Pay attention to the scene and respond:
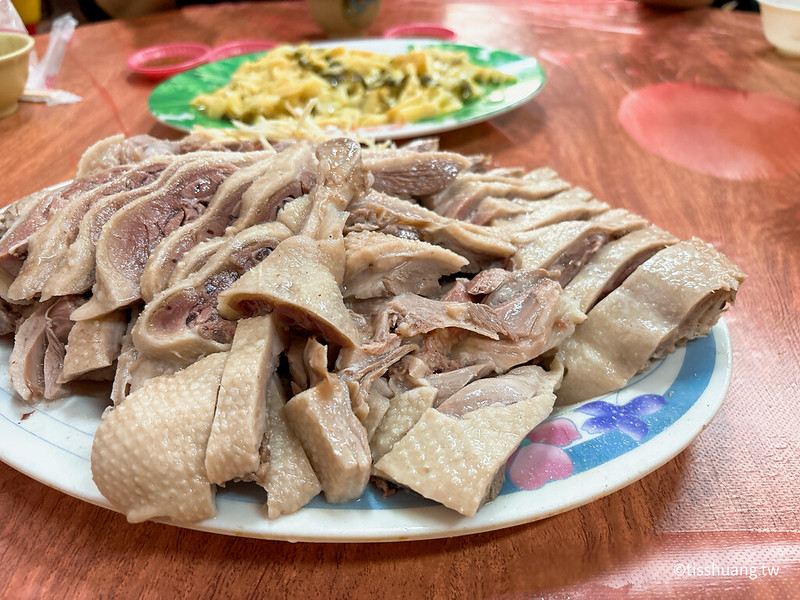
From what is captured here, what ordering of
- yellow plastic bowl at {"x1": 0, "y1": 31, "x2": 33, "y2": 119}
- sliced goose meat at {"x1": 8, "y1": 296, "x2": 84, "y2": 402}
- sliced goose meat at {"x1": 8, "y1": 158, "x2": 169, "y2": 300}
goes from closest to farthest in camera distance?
sliced goose meat at {"x1": 8, "y1": 296, "x2": 84, "y2": 402}
sliced goose meat at {"x1": 8, "y1": 158, "x2": 169, "y2": 300}
yellow plastic bowl at {"x1": 0, "y1": 31, "x2": 33, "y2": 119}

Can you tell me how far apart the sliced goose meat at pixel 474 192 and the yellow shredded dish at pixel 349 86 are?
131 centimetres

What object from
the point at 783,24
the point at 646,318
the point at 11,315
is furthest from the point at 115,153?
the point at 783,24

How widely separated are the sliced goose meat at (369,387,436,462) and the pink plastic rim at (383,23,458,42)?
4.02 m

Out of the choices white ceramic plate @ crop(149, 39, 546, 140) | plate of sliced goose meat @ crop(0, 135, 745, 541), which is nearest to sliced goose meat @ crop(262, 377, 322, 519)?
plate of sliced goose meat @ crop(0, 135, 745, 541)

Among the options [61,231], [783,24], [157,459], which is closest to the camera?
[157,459]

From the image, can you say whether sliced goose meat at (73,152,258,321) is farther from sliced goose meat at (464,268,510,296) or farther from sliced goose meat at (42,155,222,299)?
sliced goose meat at (464,268,510,296)

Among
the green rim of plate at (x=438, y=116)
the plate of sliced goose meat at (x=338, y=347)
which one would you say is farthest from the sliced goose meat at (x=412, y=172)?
the green rim of plate at (x=438, y=116)

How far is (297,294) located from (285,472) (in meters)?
0.41

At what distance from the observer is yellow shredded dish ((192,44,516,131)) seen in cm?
340

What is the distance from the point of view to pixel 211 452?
4.15 feet

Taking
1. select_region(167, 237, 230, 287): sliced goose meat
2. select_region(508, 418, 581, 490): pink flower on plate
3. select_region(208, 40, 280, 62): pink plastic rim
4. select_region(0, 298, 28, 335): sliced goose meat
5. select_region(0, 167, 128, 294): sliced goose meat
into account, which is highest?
select_region(0, 167, 128, 294): sliced goose meat

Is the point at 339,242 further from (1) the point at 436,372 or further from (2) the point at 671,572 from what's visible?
(2) the point at 671,572

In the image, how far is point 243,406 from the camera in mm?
1305

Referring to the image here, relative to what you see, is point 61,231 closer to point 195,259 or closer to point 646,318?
point 195,259
